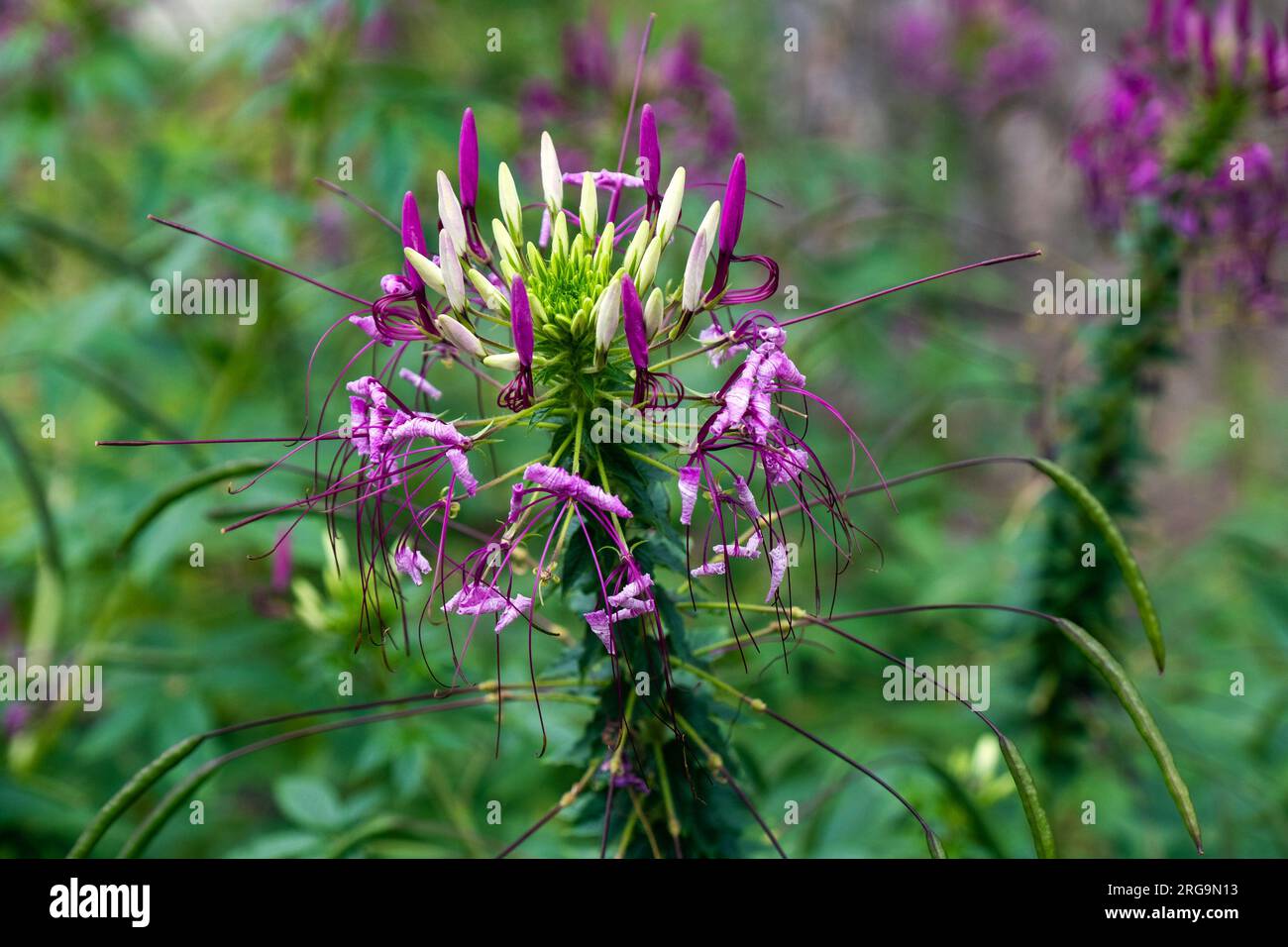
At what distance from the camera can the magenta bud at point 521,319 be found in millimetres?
1227

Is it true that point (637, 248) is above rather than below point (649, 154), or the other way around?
below

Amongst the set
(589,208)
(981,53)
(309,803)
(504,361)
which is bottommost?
(309,803)

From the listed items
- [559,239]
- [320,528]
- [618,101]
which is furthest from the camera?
[618,101]

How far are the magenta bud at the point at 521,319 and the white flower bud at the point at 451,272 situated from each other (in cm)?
10

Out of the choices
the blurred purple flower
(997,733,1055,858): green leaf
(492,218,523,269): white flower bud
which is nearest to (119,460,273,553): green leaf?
(492,218,523,269): white flower bud

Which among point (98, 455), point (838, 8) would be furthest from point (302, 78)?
point (838, 8)

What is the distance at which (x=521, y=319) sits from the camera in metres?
1.24

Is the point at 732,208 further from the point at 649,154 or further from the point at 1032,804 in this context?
the point at 1032,804

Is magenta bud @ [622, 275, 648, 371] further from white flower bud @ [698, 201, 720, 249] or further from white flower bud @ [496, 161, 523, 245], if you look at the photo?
white flower bud @ [496, 161, 523, 245]

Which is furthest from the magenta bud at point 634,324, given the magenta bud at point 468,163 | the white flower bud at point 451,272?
the magenta bud at point 468,163

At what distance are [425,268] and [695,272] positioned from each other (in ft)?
1.14

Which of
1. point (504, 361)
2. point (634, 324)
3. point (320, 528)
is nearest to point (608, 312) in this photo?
point (634, 324)

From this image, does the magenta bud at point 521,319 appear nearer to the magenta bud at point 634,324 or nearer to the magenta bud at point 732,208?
the magenta bud at point 634,324
